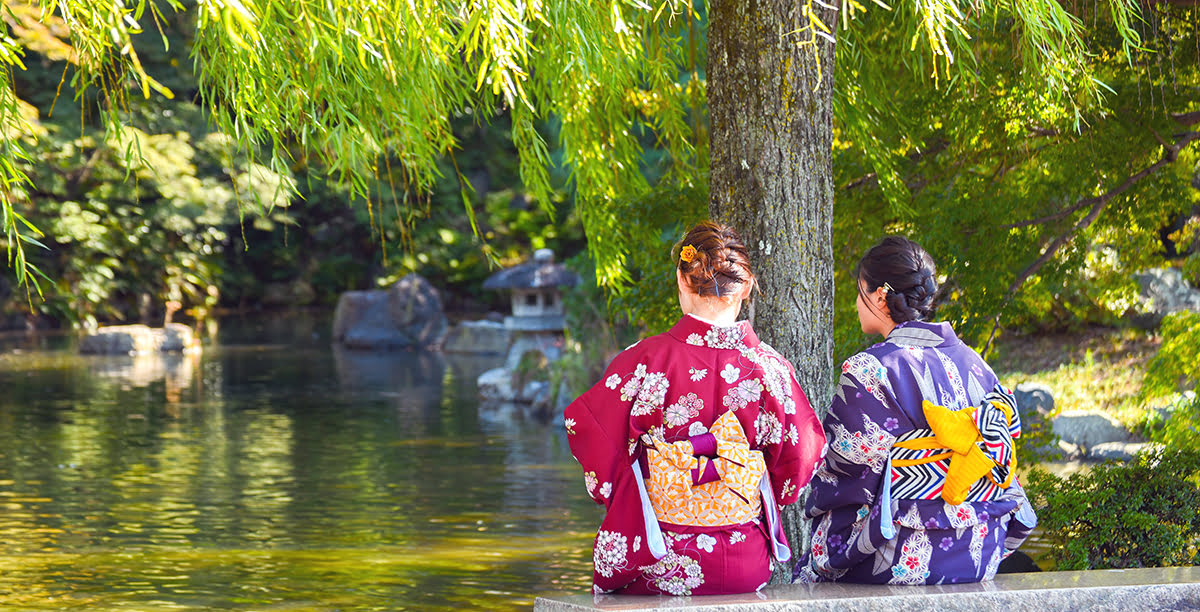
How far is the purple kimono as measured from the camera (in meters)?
2.68

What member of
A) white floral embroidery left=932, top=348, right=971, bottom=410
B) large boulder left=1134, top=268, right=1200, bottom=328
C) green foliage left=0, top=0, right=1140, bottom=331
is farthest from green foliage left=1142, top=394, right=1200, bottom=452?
large boulder left=1134, top=268, right=1200, bottom=328

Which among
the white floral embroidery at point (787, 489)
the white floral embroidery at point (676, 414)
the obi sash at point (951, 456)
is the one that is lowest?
the white floral embroidery at point (787, 489)

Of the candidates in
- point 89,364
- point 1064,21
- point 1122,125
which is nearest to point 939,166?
point 1122,125

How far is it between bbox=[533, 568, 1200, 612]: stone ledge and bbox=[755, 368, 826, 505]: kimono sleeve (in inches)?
10.4

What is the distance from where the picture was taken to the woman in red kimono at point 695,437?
8.69ft

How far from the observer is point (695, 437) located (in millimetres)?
2662

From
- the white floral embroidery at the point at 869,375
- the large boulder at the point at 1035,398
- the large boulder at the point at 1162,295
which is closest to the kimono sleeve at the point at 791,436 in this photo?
the white floral embroidery at the point at 869,375

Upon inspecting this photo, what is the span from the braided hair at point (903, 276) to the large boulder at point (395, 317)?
2064 cm

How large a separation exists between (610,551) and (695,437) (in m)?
0.32

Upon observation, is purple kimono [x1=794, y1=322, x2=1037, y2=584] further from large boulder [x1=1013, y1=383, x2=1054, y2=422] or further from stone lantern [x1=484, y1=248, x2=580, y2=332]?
stone lantern [x1=484, y1=248, x2=580, y2=332]

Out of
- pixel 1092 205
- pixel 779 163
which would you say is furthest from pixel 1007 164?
pixel 779 163

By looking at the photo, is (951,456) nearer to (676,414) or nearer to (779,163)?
(676,414)

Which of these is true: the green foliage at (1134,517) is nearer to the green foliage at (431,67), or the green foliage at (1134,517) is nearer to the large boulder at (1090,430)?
the green foliage at (431,67)

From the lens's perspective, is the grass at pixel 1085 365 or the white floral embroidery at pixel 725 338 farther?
the grass at pixel 1085 365
